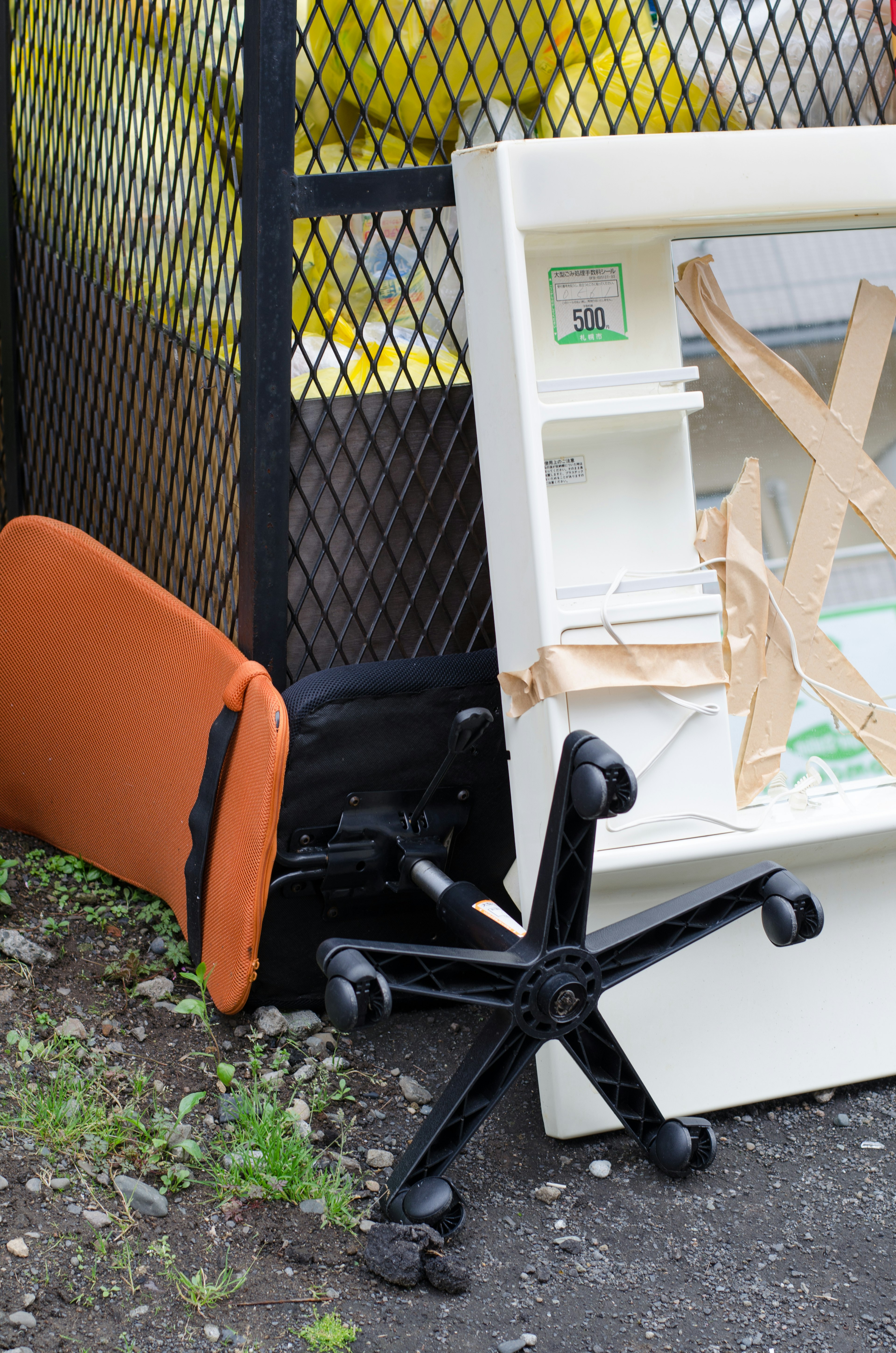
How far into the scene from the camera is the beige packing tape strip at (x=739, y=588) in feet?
6.31

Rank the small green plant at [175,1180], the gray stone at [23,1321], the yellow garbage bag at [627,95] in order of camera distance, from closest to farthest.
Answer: the gray stone at [23,1321] < the small green plant at [175,1180] < the yellow garbage bag at [627,95]

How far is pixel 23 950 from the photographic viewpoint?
211 centimetres

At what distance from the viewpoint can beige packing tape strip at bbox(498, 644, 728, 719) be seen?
172 cm

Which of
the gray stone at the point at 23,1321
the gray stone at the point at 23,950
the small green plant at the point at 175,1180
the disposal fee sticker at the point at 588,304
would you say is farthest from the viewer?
the gray stone at the point at 23,950

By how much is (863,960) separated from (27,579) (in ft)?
5.74

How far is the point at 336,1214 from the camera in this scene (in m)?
1.61

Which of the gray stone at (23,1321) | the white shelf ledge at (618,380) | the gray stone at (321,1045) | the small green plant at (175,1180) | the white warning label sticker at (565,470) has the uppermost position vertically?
the white shelf ledge at (618,380)

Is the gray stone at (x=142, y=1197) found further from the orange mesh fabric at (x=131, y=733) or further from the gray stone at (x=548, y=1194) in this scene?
the gray stone at (x=548, y=1194)

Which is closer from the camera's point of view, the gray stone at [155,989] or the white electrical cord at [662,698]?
the white electrical cord at [662,698]

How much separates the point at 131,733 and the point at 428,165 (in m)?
1.13

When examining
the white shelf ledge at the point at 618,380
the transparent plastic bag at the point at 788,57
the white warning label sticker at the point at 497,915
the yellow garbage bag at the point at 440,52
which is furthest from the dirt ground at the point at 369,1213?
the transparent plastic bag at the point at 788,57

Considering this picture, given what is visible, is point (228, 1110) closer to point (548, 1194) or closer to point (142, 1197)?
point (142, 1197)

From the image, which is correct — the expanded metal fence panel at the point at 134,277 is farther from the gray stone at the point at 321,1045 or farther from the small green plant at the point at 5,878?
the gray stone at the point at 321,1045

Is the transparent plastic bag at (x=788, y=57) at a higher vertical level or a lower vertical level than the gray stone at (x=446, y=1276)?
higher
